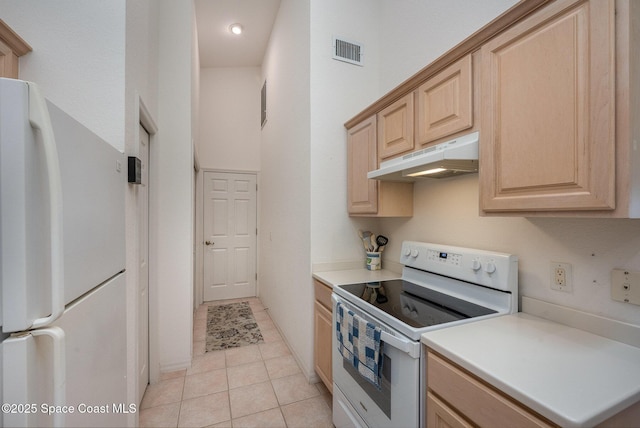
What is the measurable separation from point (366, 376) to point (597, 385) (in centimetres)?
86

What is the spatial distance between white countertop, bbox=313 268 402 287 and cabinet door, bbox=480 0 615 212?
1.03 m

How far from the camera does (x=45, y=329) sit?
575 mm

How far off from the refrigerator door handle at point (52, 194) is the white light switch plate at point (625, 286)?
179cm

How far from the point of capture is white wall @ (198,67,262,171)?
14.1 feet

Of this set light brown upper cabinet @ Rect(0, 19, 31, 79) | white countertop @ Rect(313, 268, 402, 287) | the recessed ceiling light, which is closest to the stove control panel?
white countertop @ Rect(313, 268, 402, 287)

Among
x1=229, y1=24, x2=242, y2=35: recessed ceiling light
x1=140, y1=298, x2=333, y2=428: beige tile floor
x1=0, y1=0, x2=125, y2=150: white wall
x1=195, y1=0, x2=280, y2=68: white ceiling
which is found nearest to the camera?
x1=0, y1=0, x2=125, y2=150: white wall

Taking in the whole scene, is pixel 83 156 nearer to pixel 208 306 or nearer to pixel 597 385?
pixel 597 385

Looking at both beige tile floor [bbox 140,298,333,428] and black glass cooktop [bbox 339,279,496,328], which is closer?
black glass cooktop [bbox 339,279,496,328]

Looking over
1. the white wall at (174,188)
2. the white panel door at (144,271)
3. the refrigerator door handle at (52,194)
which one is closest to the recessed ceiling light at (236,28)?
the white wall at (174,188)

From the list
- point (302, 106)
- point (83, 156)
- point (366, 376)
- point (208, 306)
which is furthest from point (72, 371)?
point (208, 306)

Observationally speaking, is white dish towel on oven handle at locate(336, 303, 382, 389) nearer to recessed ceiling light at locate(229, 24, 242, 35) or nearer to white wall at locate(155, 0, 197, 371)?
white wall at locate(155, 0, 197, 371)

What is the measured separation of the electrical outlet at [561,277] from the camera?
1180 millimetres

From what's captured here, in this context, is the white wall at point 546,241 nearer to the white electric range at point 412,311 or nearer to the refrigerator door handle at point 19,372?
the white electric range at point 412,311

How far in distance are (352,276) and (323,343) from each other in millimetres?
543
